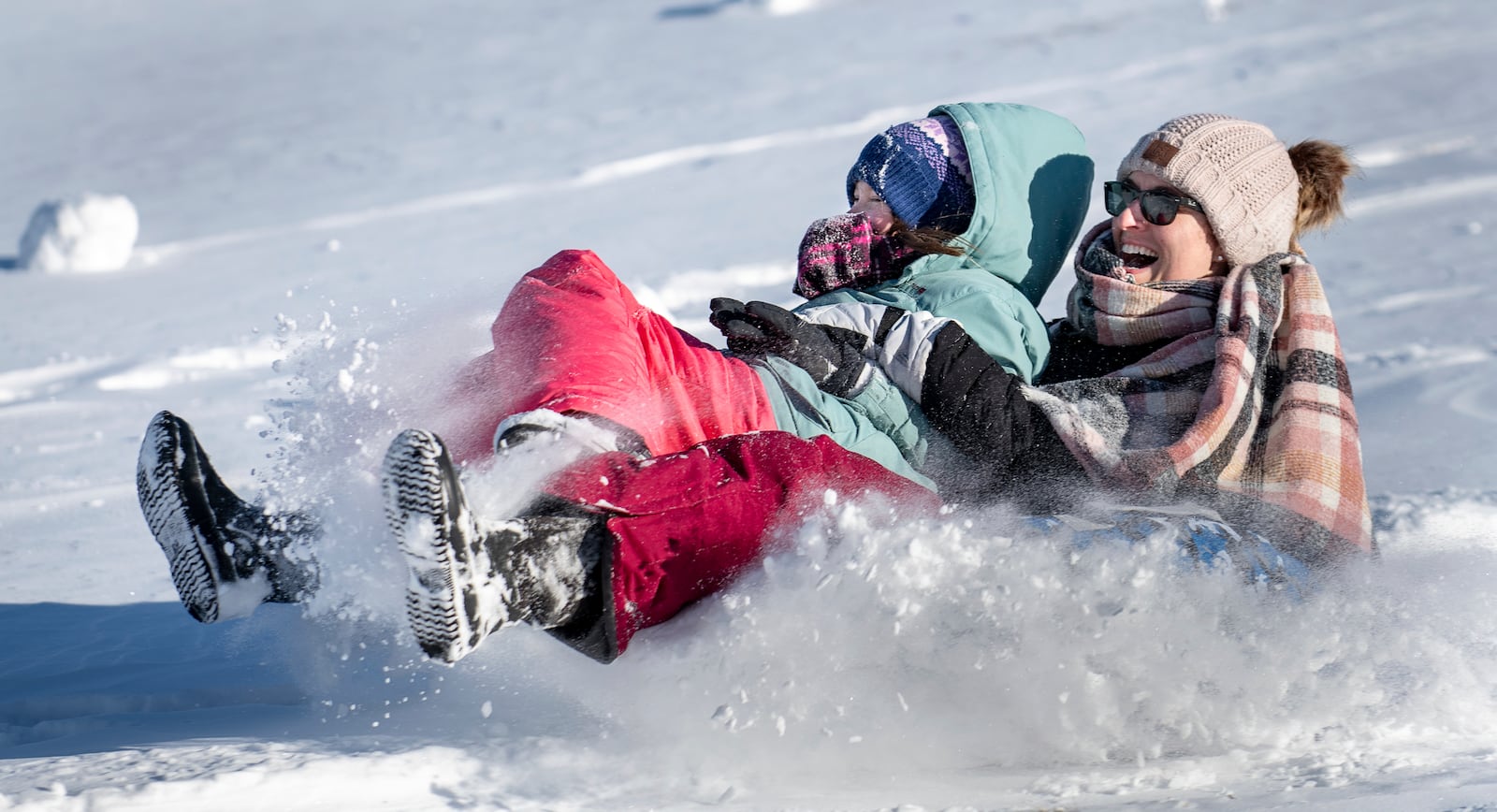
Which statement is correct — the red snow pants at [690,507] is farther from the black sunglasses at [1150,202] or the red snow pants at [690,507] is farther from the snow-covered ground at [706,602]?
the black sunglasses at [1150,202]

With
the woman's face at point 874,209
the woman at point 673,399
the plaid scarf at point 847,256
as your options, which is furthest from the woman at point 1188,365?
the woman's face at point 874,209

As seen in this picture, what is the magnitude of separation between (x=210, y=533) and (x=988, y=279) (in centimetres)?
154

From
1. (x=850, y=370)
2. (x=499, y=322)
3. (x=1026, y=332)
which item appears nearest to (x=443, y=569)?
(x=499, y=322)

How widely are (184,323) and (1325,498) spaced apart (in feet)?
12.9

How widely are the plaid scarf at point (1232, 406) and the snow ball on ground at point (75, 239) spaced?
4.53 m

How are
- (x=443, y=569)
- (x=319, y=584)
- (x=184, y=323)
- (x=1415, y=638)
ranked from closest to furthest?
(x=443, y=569) → (x=319, y=584) → (x=1415, y=638) → (x=184, y=323)

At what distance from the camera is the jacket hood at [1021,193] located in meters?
2.74

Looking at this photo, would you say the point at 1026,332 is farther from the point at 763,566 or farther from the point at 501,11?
the point at 501,11

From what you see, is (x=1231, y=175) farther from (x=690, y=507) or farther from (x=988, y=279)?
(x=690, y=507)

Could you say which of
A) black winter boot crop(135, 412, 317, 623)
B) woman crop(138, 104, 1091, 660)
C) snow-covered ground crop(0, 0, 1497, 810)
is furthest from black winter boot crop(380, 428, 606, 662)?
black winter boot crop(135, 412, 317, 623)

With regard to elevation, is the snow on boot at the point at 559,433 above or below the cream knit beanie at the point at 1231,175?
below

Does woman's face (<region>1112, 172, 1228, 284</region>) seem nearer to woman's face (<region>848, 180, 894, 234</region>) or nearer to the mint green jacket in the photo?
the mint green jacket

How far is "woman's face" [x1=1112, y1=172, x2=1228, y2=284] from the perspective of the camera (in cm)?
256

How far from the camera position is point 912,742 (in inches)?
77.9
